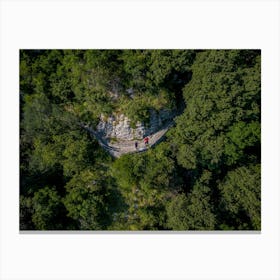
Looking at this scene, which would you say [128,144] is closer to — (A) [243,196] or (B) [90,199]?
(B) [90,199]

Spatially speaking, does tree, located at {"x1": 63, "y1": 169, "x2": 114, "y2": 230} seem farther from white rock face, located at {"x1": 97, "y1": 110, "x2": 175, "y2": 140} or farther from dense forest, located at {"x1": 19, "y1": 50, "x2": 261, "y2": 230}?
white rock face, located at {"x1": 97, "y1": 110, "x2": 175, "y2": 140}

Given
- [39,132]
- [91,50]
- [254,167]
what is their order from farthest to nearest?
[254,167]
[39,132]
[91,50]

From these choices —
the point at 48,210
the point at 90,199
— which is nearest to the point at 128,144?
the point at 90,199

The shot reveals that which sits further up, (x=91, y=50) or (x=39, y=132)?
(x=91, y=50)

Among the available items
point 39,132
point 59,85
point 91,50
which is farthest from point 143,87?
point 39,132

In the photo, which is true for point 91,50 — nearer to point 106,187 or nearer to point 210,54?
point 210,54

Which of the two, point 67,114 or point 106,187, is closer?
point 67,114
